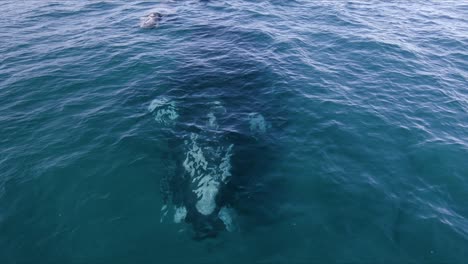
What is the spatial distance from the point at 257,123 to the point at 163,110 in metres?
8.48

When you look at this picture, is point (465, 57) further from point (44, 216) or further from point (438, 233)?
point (44, 216)

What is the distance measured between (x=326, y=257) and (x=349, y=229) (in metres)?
2.64

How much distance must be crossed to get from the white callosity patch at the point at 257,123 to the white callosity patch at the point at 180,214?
9.07 meters

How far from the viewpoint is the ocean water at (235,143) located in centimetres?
1848

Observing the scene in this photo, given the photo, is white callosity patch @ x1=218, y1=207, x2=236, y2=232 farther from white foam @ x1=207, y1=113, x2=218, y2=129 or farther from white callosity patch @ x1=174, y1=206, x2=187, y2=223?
white foam @ x1=207, y1=113, x2=218, y2=129

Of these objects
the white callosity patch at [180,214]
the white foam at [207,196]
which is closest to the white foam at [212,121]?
the white foam at [207,196]

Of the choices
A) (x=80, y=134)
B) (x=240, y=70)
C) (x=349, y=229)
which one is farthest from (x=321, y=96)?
(x=80, y=134)

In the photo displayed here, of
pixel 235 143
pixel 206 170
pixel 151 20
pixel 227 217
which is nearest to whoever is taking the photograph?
pixel 227 217

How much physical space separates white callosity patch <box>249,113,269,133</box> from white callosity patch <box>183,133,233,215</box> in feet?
9.87

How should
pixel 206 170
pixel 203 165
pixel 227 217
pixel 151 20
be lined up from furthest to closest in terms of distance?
pixel 151 20, pixel 203 165, pixel 206 170, pixel 227 217

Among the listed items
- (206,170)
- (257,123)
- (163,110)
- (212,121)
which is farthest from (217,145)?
(163,110)

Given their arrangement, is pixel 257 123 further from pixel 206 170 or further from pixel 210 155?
pixel 206 170

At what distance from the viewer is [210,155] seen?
23.7 m

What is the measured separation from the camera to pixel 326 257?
17.5m
